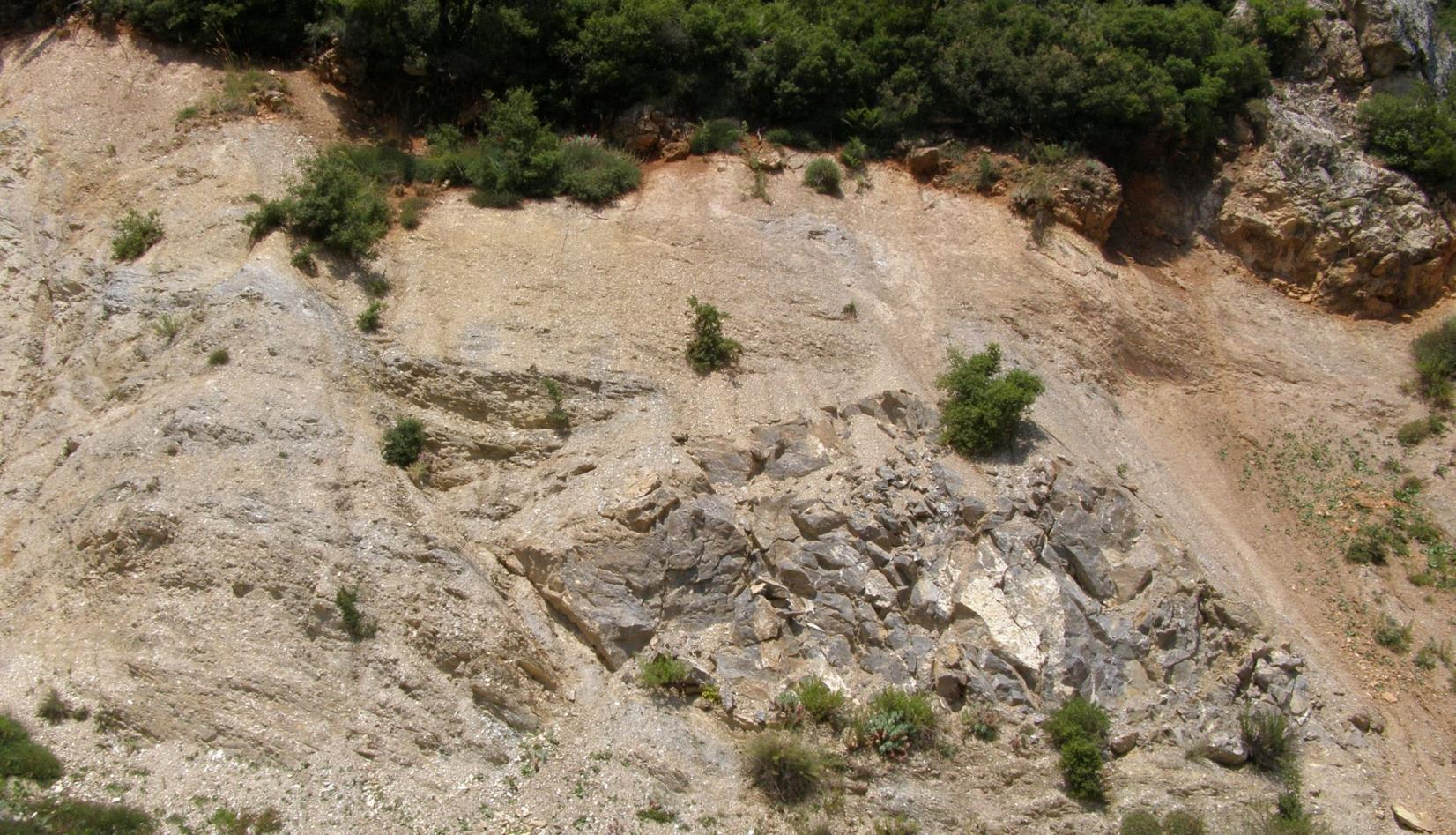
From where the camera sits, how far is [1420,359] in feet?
53.3

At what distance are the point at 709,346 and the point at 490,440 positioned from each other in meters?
2.92

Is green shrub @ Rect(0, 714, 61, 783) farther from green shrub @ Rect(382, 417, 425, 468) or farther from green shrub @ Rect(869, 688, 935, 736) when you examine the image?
green shrub @ Rect(869, 688, 935, 736)

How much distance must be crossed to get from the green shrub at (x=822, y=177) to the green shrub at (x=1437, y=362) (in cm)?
893

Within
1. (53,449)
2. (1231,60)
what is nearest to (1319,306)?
(1231,60)

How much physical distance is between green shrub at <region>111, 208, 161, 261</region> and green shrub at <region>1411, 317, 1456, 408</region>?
56.7ft

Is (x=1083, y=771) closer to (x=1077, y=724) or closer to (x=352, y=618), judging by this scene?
(x=1077, y=724)

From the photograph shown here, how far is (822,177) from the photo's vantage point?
54.7 feet

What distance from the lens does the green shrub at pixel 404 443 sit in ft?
39.2

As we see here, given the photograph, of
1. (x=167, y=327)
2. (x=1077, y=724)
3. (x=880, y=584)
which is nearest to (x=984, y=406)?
(x=880, y=584)

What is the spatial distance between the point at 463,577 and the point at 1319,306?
13.8m

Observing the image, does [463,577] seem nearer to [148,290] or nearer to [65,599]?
[65,599]

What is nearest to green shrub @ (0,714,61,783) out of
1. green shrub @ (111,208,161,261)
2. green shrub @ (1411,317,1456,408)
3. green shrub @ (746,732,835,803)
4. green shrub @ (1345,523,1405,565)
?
green shrub @ (746,732,835,803)

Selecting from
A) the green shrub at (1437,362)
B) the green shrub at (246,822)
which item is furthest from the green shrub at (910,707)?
the green shrub at (1437,362)

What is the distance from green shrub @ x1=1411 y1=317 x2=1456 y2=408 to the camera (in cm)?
1580
